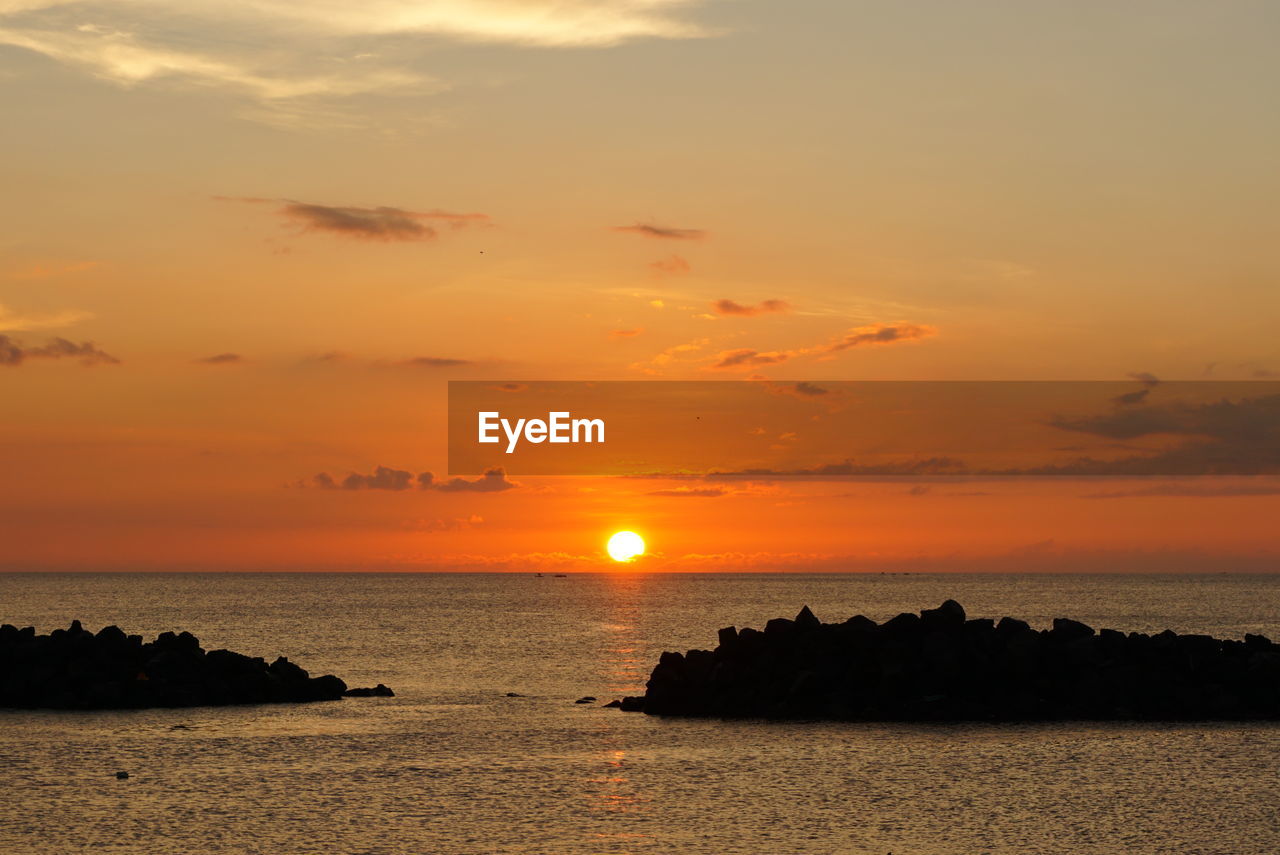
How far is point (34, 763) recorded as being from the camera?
44.2m

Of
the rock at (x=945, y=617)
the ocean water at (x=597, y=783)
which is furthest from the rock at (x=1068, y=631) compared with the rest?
the ocean water at (x=597, y=783)

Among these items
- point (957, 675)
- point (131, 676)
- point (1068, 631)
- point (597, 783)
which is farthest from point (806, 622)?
point (131, 676)

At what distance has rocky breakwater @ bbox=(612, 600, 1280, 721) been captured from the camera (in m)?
55.1

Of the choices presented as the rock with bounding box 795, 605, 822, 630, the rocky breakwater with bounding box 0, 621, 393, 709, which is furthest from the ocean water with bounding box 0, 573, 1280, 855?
the rock with bounding box 795, 605, 822, 630

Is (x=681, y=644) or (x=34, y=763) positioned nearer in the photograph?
(x=34, y=763)

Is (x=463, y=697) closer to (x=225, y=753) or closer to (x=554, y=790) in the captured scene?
(x=225, y=753)

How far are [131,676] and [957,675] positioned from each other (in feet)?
116

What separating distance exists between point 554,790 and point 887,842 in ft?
35.7

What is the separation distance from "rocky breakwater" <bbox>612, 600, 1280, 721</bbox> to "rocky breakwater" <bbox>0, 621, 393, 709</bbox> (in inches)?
652

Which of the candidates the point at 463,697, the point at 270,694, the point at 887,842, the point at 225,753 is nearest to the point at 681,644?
the point at 463,697

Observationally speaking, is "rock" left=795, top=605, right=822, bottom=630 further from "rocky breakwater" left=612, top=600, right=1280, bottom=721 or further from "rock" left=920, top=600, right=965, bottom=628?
"rock" left=920, top=600, right=965, bottom=628

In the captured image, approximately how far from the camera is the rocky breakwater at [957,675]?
2169 inches

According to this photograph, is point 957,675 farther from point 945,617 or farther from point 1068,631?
point 1068,631

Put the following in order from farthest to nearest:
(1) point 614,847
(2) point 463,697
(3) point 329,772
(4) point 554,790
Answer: (2) point 463,697
(3) point 329,772
(4) point 554,790
(1) point 614,847
